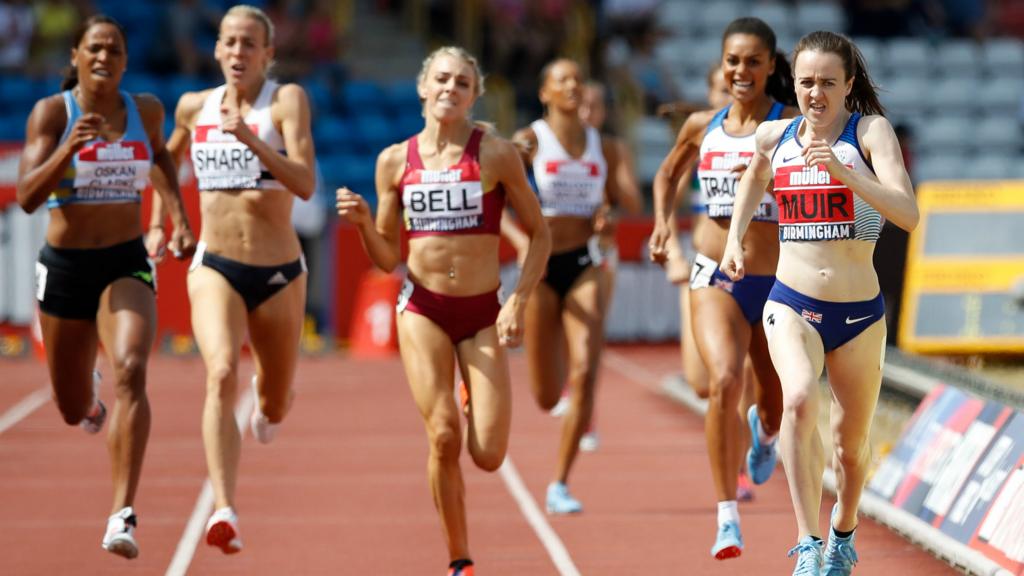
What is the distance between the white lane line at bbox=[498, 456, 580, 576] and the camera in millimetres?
7830

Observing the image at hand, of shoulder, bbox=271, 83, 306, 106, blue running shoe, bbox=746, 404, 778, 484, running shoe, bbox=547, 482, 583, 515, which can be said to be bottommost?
running shoe, bbox=547, 482, 583, 515

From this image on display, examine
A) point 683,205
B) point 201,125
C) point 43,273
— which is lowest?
point 683,205

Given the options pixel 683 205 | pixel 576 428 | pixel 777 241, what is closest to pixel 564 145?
pixel 576 428

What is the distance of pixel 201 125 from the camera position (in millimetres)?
7809

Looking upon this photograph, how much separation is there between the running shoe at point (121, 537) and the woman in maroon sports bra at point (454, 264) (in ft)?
4.19

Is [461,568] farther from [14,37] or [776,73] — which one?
[14,37]

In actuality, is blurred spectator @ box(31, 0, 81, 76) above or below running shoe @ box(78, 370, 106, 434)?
above

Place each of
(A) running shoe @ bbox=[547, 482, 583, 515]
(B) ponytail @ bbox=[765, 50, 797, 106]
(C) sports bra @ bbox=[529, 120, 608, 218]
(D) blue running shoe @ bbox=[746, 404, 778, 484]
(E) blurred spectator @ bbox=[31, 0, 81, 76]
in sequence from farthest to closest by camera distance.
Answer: (E) blurred spectator @ bbox=[31, 0, 81, 76]
(C) sports bra @ bbox=[529, 120, 608, 218]
(A) running shoe @ bbox=[547, 482, 583, 515]
(D) blue running shoe @ bbox=[746, 404, 778, 484]
(B) ponytail @ bbox=[765, 50, 797, 106]

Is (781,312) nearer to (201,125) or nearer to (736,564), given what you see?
(736,564)

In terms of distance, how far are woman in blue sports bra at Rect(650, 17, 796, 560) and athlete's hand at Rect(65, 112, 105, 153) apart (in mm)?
2584

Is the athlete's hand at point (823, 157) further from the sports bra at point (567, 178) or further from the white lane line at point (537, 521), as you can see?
the sports bra at point (567, 178)

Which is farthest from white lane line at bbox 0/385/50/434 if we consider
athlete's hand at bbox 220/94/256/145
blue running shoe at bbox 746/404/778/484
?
blue running shoe at bbox 746/404/778/484

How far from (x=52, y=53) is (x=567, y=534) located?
1502 cm

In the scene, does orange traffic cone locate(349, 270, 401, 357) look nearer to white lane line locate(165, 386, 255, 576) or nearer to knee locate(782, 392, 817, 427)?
white lane line locate(165, 386, 255, 576)
